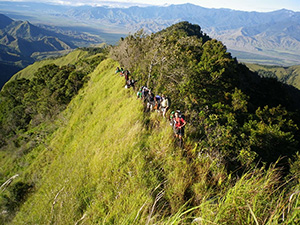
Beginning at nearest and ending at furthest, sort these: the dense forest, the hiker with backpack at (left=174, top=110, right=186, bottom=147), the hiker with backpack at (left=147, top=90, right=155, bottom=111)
Result: 1. the dense forest
2. the hiker with backpack at (left=174, top=110, right=186, bottom=147)
3. the hiker with backpack at (left=147, top=90, right=155, bottom=111)

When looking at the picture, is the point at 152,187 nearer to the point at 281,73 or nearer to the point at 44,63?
the point at 44,63

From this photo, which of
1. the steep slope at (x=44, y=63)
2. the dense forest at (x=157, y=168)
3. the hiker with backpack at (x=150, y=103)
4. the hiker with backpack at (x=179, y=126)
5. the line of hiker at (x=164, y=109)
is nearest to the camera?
the dense forest at (x=157, y=168)

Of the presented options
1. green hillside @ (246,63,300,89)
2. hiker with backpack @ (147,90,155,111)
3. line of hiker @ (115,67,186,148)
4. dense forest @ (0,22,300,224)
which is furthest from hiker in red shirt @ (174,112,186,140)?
green hillside @ (246,63,300,89)

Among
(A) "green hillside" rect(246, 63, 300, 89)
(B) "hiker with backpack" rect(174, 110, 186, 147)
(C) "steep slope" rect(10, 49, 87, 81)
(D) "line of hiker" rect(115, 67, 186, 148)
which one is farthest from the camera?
(A) "green hillside" rect(246, 63, 300, 89)

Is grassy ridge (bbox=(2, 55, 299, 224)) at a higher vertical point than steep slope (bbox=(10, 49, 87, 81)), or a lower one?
higher

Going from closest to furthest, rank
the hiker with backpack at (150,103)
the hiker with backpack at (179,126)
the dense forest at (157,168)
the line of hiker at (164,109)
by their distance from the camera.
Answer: the dense forest at (157,168) → the hiker with backpack at (179,126) → the line of hiker at (164,109) → the hiker with backpack at (150,103)

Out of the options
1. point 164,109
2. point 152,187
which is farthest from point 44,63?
point 152,187

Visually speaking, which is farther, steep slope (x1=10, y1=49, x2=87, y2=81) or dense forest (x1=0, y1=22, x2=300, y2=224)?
steep slope (x1=10, y1=49, x2=87, y2=81)

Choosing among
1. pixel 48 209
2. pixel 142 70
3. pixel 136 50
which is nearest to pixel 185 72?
pixel 142 70

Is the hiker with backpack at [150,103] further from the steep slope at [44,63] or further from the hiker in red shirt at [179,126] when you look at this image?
the steep slope at [44,63]

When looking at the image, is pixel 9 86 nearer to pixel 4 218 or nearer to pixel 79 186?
pixel 4 218

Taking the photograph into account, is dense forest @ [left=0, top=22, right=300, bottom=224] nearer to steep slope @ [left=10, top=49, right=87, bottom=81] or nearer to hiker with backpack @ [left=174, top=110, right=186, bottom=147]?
hiker with backpack @ [left=174, top=110, right=186, bottom=147]

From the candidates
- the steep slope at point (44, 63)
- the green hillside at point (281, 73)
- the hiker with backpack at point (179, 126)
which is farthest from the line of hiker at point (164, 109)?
the green hillside at point (281, 73)

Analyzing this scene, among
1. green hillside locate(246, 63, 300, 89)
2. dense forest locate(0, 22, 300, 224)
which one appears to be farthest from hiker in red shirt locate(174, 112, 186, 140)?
green hillside locate(246, 63, 300, 89)
